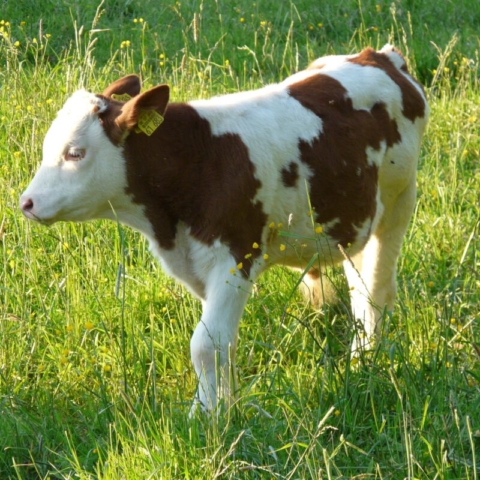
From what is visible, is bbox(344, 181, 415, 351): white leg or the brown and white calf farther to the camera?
bbox(344, 181, 415, 351): white leg

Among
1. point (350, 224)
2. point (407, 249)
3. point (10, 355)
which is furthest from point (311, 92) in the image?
point (10, 355)

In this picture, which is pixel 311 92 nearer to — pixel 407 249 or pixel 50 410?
pixel 407 249

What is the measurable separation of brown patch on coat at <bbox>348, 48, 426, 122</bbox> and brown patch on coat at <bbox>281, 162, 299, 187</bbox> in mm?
948

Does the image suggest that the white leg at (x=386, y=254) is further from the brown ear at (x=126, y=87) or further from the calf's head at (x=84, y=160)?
the calf's head at (x=84, y=160)

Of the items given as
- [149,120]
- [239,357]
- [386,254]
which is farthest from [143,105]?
[386,254]

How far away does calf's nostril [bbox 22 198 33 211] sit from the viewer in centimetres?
418

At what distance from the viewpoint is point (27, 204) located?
13.7 feet

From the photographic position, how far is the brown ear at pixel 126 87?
4.74 metres

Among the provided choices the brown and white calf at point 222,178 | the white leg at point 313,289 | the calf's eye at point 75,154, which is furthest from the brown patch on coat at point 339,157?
the calf's eye at point 75,154

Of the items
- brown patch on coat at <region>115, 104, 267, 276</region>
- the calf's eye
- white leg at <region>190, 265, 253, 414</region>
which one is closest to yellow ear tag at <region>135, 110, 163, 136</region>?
brown patch on coat at <region>115, 104, 267, 276</region>

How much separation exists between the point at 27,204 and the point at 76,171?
0.25 metres

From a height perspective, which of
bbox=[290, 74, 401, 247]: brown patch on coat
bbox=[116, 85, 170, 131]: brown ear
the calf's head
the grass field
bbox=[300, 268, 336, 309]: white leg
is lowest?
bbox=[300, 268, 336, 309]: white leg

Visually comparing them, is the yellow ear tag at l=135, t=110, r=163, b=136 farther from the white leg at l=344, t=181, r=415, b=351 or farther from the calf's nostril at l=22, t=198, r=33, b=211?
the white leg at l=344, t=181, r=415, b=351

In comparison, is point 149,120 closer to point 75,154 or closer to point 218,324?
point 75,154
